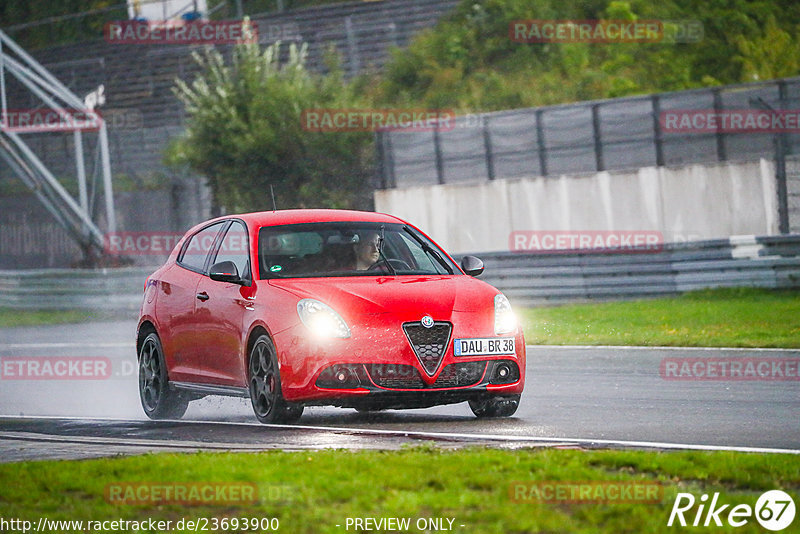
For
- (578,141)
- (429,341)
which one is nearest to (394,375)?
(429,341)

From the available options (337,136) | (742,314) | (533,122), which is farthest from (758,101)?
(337,136)

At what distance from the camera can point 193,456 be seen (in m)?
8.21

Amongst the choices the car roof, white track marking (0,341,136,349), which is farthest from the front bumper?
white track marking (0,341,136,349)

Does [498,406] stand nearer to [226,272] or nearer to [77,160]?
[226,272]

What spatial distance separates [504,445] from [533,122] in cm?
2441

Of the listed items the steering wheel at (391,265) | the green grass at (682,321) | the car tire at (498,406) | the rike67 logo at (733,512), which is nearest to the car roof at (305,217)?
the steering wheel at (391,265)

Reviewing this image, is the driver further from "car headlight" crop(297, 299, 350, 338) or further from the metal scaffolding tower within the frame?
the metal scaffolding tower

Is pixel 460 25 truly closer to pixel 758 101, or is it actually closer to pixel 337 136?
pixel 337 136

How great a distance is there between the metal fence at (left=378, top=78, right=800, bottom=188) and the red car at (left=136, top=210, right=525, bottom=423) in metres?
19.3

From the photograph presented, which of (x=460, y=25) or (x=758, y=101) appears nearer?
(x=758, y=101)

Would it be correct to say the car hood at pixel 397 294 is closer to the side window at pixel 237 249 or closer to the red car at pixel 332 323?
the red car at pixel 332 323

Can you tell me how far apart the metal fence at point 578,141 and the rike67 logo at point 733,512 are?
23.2 metres

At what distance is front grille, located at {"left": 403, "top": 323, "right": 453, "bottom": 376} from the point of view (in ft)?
32.1

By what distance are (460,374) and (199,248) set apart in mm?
2788
